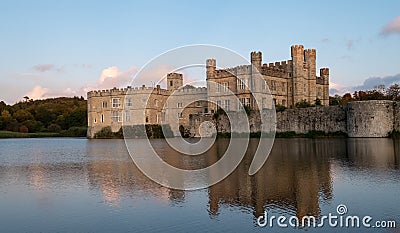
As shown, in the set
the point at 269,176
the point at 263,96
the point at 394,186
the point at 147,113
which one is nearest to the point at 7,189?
the point at 269,176

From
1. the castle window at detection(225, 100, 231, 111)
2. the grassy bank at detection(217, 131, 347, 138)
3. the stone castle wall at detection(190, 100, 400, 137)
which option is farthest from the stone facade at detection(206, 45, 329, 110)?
the stone castle wall at detection(190, 100, 400, 137)

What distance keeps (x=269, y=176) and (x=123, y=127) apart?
4308cm

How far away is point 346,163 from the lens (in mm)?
15180

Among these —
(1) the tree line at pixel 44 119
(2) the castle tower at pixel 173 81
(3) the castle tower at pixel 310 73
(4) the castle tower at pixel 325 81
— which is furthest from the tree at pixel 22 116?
(3) the castle tower at pixel 310 73

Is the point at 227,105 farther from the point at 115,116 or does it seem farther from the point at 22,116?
the point at 22,116

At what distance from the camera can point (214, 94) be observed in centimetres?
4756

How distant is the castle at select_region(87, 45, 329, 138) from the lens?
147ft

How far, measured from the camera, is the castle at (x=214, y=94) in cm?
4478

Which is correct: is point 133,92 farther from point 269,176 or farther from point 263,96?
point 269,176

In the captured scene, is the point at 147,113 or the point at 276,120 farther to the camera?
the point at 147,113

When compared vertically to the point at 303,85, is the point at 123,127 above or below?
below

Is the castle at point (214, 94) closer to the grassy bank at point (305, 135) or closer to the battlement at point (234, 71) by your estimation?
the battlement at point (234, 71)

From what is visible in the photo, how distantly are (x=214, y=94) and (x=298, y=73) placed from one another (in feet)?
29.3

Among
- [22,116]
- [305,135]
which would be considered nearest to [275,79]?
[305,135]
